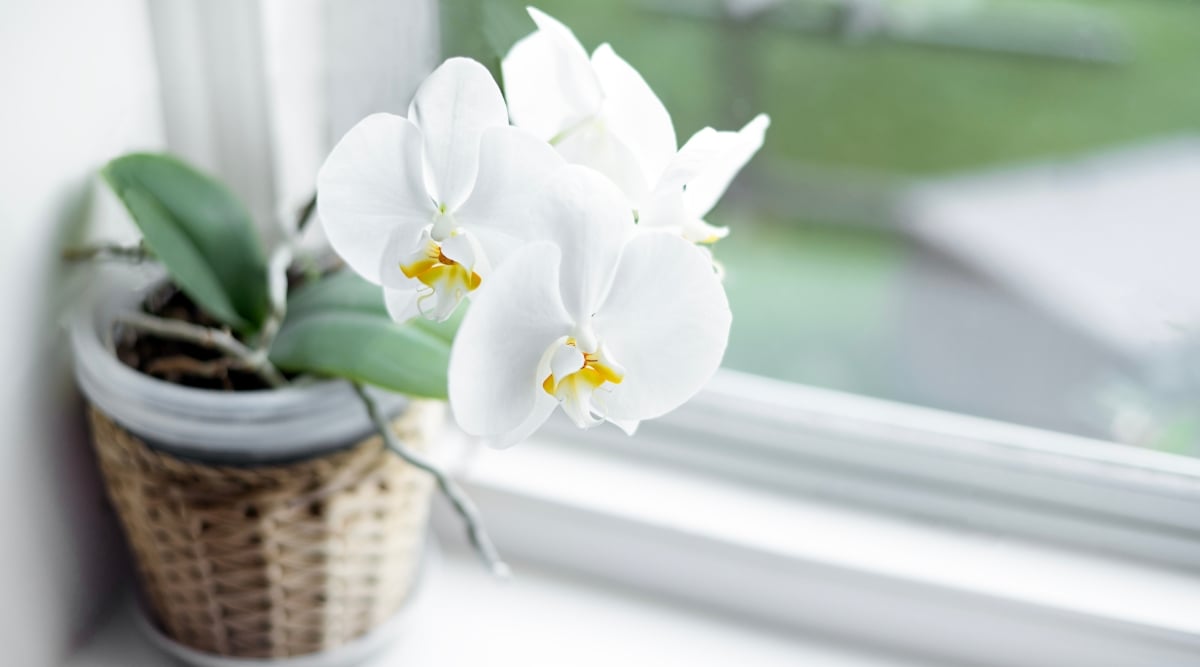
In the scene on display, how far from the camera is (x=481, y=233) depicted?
0.47m

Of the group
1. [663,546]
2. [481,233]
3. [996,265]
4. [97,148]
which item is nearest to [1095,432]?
[663,546]

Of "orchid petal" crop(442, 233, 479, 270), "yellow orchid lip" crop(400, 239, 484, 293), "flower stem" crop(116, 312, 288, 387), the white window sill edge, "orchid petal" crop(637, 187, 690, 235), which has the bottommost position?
the white window sill edge

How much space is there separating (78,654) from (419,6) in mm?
551

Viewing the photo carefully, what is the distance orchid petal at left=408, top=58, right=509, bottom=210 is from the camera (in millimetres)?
452

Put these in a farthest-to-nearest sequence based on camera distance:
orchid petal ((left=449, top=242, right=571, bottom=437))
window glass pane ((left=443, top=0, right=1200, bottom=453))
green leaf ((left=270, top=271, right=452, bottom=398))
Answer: window glass pane ((left=443, top=0, right=1200, bottom=453)) → green leaf ((left=270, top=271, right=452, bottom=398)) → orchid petal ((left=449, top=242, right=571, bottom=437))

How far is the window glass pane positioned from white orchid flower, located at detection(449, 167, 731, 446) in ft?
1.12

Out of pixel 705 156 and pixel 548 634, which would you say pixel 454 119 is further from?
pixel 548 634

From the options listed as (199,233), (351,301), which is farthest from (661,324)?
(199,233)

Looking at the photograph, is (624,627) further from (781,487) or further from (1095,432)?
(1095,432)

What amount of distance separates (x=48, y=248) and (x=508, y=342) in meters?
0.38

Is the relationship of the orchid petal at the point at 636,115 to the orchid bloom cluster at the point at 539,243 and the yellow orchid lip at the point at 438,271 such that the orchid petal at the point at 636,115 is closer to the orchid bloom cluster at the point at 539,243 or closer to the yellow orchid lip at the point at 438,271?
the orchid bloom cluster at the point at 539,243

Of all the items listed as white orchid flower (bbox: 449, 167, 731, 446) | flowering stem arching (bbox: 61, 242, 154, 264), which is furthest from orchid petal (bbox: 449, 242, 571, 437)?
flowering stem arching (bbox: 61, 242, 154, 264)

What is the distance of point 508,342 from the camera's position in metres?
0.43

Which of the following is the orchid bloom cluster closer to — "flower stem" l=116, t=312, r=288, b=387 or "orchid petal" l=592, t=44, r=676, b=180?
"orchid petal" l=592, t=44, r=676, b=180
